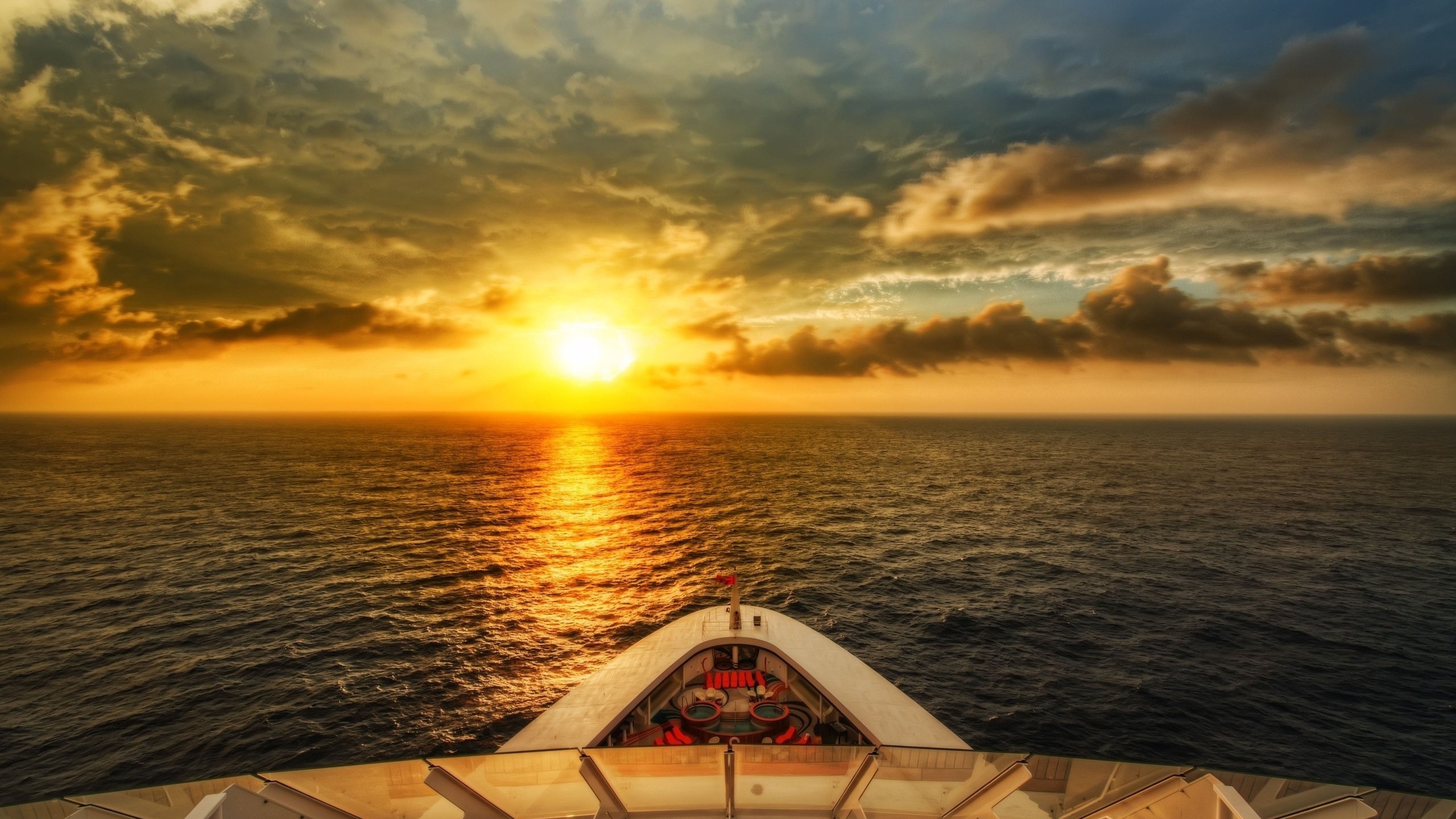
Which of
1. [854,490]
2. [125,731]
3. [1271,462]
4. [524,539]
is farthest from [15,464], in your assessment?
[1271,462]

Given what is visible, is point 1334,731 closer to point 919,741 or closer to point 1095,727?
point 1095,727

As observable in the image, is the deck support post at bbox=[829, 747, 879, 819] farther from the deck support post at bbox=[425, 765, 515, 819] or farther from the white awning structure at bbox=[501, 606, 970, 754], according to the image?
the white awning structure at bbox=[501, 606, 970, 754]

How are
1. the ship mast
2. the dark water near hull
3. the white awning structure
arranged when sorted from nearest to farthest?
the white awning structure → the ship mast → the dark water near hull

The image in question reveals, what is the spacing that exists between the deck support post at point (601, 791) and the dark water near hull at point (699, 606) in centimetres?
2666

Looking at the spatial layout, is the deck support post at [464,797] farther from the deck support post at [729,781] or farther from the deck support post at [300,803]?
the deck support post at [729,781]

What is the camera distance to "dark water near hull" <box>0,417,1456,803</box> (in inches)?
1282

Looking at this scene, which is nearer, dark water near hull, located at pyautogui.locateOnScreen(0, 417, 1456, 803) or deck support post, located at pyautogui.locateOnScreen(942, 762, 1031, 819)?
deck support post, located at pyautogui.locateOnScreen(942, 762, 1031, 819)

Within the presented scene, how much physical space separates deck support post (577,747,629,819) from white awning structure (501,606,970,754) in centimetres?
1144

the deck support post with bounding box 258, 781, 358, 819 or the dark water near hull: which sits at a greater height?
the deck support post with bounding box 258, 781, 358, 819

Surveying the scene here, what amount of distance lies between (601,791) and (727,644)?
17319 millimetres

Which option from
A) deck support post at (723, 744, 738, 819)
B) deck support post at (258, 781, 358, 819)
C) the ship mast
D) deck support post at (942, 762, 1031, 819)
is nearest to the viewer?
deck support post at (258, 781, 358, 819)

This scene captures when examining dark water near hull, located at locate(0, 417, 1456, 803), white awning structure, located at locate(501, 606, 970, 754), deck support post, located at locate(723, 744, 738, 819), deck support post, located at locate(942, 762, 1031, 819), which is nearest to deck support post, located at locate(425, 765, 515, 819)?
deck support post, located at locate(723, 744, 738, 819)

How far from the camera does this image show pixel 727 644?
27.2 m

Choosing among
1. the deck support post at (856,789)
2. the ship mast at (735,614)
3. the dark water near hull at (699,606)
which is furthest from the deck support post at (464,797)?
the dark water near hull at (699,606)
